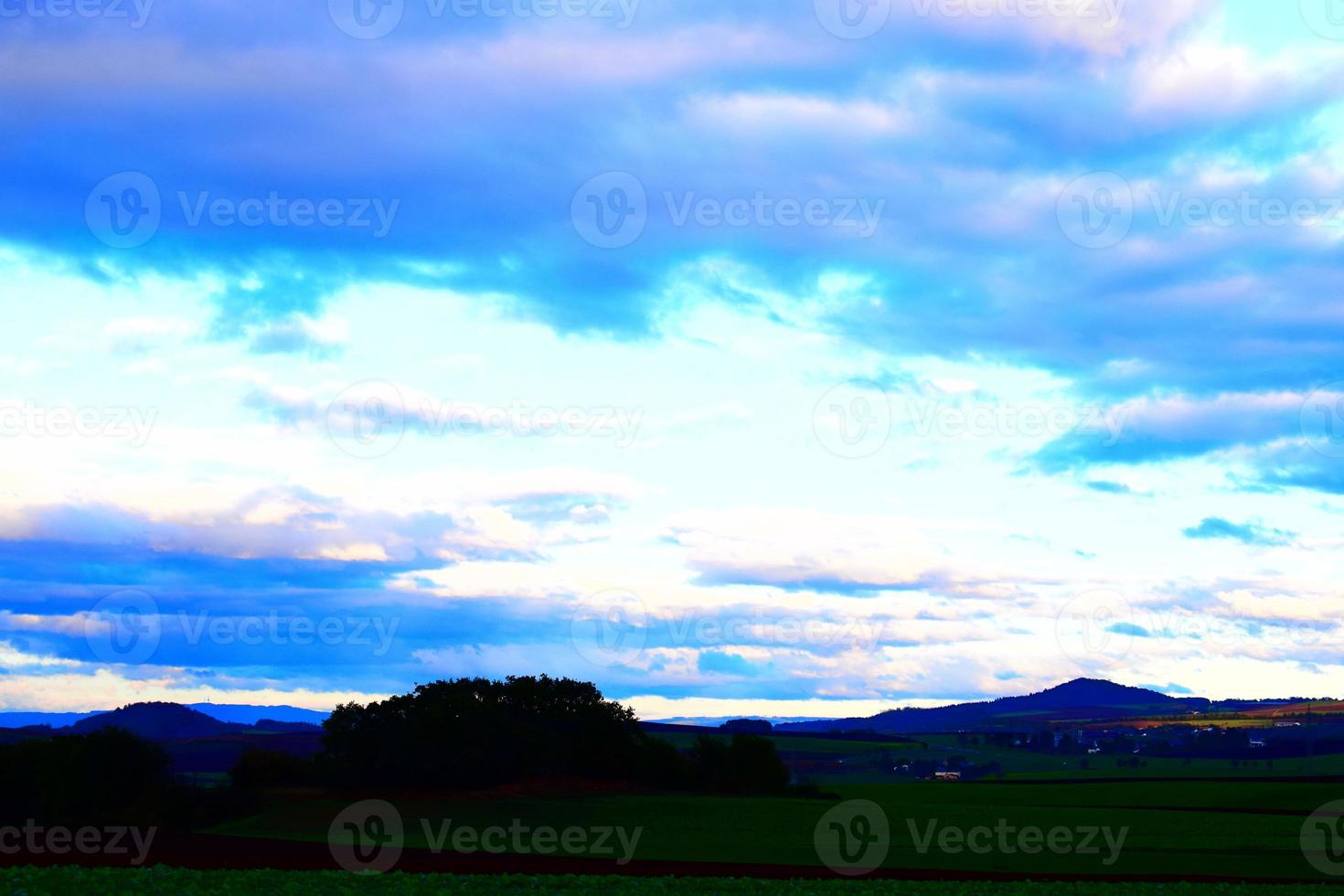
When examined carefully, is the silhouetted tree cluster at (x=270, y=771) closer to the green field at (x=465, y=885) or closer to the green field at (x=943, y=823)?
the green field at (x=943, y=823)

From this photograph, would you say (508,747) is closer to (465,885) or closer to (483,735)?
(483,735)

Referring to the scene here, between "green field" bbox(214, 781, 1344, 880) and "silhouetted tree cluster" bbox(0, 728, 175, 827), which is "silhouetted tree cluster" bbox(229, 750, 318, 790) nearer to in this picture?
"silhouetted tree cluster" bbox(0, 728, 175, 827)

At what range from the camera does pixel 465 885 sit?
139 feet

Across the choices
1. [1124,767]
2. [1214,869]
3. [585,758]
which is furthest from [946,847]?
[1124,767]

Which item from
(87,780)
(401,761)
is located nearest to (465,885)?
(401,761)

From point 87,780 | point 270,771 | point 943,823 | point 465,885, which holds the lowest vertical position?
point 943,823

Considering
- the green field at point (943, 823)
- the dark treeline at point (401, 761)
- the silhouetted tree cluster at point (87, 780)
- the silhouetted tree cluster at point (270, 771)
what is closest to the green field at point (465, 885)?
the green field at point (943, 823)

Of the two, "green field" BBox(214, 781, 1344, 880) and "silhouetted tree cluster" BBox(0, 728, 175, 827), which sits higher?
"silhouetted tree cluster" BBox(0, 728, 175, 827)

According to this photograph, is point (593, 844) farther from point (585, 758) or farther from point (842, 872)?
point (585, 758)

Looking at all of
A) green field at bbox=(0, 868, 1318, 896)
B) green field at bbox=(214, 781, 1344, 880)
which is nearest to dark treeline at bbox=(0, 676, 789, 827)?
green field at bbox=(214, 781, 1344, 880)

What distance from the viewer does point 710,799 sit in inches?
3622

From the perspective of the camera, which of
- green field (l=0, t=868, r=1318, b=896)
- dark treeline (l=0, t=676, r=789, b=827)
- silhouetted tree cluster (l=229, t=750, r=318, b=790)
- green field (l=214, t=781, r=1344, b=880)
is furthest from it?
silhouetted tree cluster (l=229, t=750, r=318, b=790)

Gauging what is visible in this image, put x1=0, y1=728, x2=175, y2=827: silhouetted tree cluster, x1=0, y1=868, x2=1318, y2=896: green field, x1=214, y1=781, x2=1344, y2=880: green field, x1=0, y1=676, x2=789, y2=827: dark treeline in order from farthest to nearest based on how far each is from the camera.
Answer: x1=0, y1=728, x2=175, y2=827: silhouetted tree cluster
x1=0, y1=676, x2=789, y2=827: dark treeline
x1=214, y1=781, x2=1344, y2=880: green field
x1=0, y1=868, x2=1318, y2=896: green field

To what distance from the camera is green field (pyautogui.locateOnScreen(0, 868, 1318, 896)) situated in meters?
38.3
